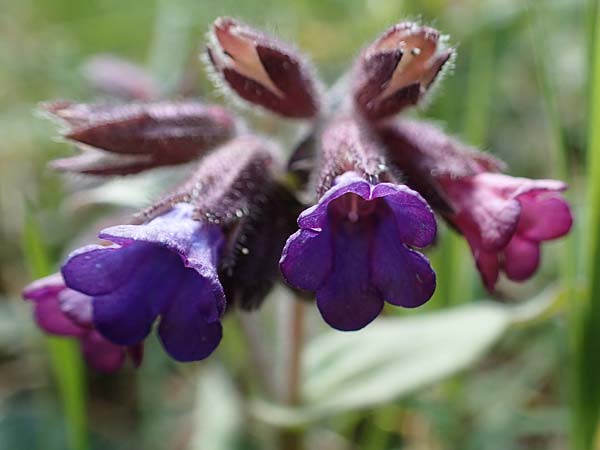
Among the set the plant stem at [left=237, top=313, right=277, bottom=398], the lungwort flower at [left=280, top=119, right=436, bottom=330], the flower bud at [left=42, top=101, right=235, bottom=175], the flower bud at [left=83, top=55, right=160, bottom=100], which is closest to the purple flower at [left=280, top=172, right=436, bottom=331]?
the lungwort flower at [left=280, top=119, right=436, bottom=330]

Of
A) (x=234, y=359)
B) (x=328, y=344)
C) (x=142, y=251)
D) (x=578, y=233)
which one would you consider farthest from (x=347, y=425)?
(x=142, y=251)

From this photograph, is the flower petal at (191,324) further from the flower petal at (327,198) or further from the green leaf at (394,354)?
the green leaf at (394,354)

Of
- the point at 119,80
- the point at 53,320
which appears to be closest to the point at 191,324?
the point at 53,320

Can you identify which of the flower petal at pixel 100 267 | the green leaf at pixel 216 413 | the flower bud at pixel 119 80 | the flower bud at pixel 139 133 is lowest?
the green leaf at pixel 216 413

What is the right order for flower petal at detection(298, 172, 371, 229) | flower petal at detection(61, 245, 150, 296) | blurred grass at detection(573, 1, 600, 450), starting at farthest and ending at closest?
blurred grass at detection(573, 1, 600, 450), flower petal at detection(61, 245, 150, 296), flower petal at detection(298, 172, 371, 229)

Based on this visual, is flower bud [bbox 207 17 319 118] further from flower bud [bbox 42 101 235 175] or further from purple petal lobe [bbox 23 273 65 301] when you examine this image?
purple petal lobe [bbox 23 273 65 301]

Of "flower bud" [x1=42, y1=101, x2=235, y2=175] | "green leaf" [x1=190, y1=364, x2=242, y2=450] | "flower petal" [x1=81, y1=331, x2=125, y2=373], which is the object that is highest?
"flower bud" [x1=42, y1=101, x2=235, y2=175]

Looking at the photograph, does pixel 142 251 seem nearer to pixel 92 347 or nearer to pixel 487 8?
pixel 92 347

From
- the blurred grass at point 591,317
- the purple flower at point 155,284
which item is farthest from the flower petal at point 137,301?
the blurred grass at point 591,317

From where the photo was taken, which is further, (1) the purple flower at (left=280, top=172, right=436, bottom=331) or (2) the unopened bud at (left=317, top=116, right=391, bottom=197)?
(2) the unopened bud at (left=317, top=116, right=391, bottom=197)
